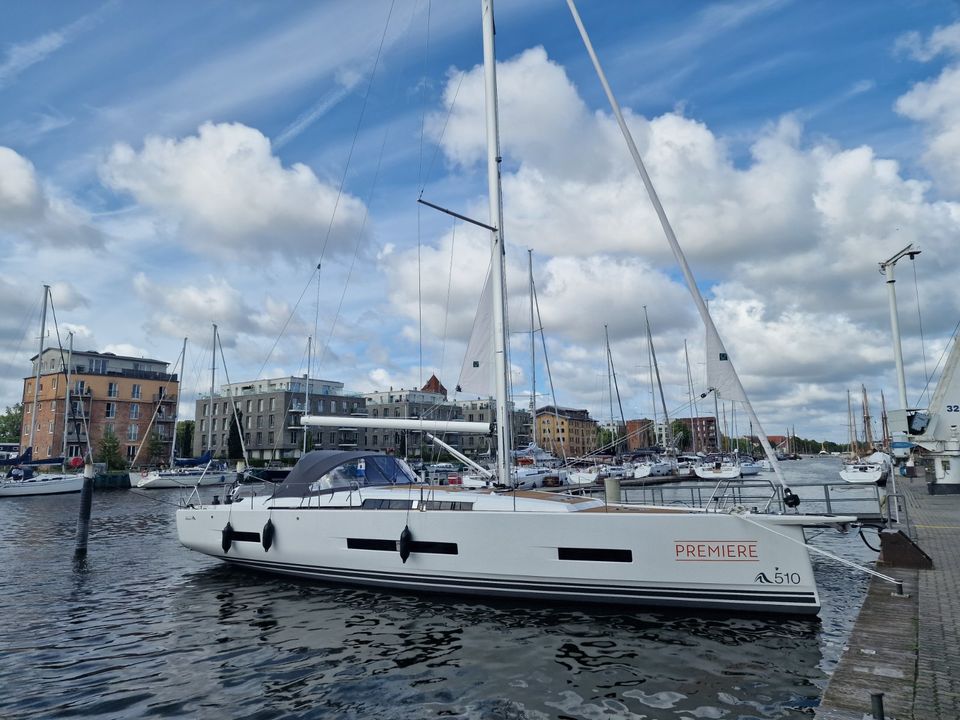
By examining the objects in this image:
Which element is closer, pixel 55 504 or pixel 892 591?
pixel 892 591

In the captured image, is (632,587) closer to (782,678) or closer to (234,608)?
(782,678)

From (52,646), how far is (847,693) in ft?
37.7

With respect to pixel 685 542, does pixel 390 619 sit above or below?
below

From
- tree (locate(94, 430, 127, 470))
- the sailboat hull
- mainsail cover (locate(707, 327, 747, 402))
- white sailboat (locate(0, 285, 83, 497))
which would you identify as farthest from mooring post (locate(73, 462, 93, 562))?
tree (locate(94, 430, 127, 470))

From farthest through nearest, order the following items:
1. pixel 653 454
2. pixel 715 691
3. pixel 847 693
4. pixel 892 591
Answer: pixel 653 454 < pixel 892 591 < pixel 715 691 < pixel 847 693

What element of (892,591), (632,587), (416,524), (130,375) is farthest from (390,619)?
(130,375)

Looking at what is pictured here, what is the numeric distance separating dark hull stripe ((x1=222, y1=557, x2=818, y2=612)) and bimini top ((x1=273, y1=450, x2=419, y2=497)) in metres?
1.81

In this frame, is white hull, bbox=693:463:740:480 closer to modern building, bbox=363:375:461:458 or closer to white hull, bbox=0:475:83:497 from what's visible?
modern building, bbox=363:375:461:458

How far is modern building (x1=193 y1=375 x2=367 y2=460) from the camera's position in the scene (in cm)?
8838

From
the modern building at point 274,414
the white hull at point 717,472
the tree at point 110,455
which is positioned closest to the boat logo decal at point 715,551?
the white hull at point 717,472

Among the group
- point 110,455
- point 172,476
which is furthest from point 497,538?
point 110,455

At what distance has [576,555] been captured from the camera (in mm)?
10656

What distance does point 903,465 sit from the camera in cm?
4597

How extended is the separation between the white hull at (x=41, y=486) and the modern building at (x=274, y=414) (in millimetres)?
34983
